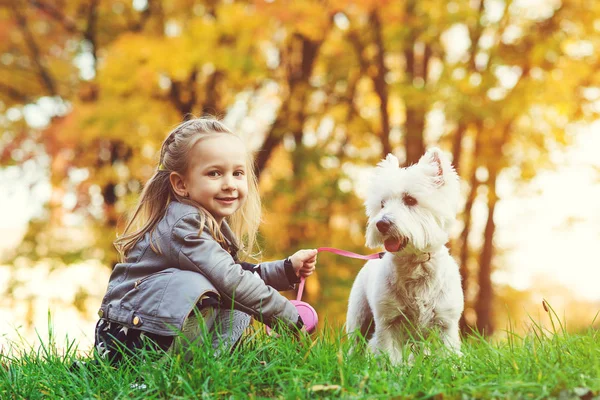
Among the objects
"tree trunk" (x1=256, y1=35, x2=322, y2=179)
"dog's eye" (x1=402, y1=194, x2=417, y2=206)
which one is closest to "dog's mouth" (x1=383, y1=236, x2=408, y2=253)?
"dog's eye" (x1=402, y1=194, x2=417, y2=206)

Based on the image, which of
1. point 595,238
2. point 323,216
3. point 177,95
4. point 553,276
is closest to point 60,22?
point 177,95

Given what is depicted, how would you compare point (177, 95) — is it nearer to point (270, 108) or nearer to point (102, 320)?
point (270, 108)

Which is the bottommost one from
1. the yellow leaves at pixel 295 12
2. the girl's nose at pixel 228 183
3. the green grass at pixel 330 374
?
the green grass at pixel 330 374

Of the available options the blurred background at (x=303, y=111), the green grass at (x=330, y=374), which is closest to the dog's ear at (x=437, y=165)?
the green grass at (x=330, y=374)

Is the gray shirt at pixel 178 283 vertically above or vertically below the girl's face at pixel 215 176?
below

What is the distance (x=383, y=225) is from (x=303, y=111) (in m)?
7.93

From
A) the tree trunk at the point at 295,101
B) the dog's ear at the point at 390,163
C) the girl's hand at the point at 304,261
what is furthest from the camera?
the tree trunk at the point at 295,101

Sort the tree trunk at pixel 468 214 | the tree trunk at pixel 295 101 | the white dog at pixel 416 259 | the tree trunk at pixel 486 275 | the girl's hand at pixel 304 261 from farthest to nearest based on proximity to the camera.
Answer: the tree trunk at pixel 295 101 → the tree trunk at pixel 486 275 → the tree trunk at pixel 468 214 → the girl's hand at pixel 304 261 → the white dog at pixel 416 259

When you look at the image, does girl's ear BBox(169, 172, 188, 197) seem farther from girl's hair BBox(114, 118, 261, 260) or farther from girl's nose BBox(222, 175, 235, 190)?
girl's nose BBox(222, 175, 235, 190)

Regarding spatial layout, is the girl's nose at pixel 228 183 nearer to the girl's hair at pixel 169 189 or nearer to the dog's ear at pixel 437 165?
the girl's hair at pixel 169 189

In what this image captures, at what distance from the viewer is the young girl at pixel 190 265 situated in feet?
9.64

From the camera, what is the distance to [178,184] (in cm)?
341

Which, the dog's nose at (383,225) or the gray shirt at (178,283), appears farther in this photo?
the dog's nose at (383,225)

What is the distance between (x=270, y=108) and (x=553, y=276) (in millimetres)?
11221
